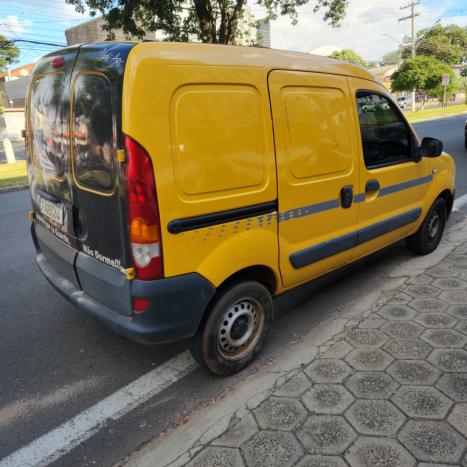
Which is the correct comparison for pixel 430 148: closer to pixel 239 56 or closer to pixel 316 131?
pixel 316 131

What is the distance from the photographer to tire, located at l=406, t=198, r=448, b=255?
14.5 feet

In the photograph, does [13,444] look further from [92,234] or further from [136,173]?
[136,173]

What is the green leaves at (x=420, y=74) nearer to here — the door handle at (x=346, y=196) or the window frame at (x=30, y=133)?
the door handle at (x=346, y=196)

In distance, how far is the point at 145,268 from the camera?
2219mm

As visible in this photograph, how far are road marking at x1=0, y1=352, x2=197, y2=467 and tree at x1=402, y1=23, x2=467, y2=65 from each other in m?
60.6

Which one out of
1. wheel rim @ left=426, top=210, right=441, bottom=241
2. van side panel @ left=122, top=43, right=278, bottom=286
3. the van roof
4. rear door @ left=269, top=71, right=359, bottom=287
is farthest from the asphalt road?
the van roof

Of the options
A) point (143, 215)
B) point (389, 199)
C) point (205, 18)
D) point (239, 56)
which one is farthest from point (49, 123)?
point (205, 18)

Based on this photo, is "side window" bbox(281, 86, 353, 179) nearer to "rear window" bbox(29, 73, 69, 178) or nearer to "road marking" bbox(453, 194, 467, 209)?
"rear window" bbox(29, 73, 69, 178)

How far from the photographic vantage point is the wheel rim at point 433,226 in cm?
451

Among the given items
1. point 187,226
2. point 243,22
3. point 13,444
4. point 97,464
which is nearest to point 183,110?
point 187,226

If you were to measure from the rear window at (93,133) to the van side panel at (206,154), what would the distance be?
0.65 ft

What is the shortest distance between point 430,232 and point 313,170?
Result: 2.37 m

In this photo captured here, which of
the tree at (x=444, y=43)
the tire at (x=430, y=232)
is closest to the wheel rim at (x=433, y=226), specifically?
the tire at (x=430, y=232)

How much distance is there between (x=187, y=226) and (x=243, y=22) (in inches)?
564
